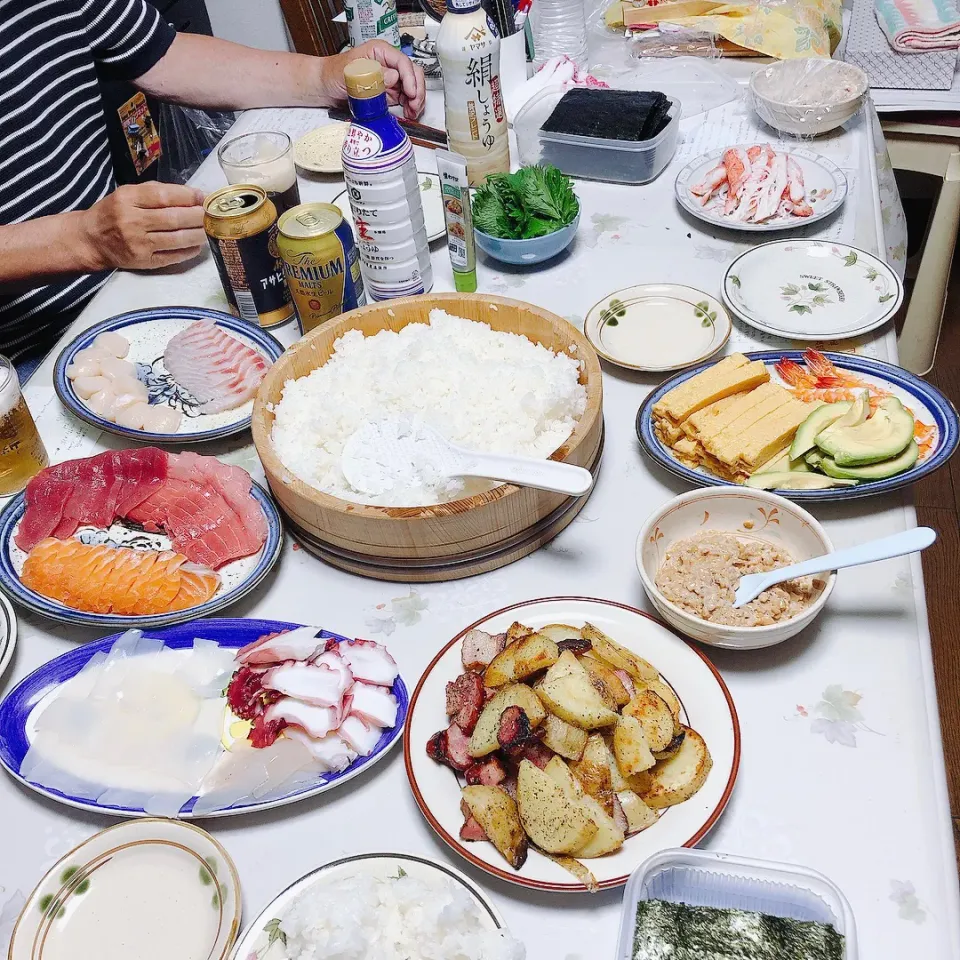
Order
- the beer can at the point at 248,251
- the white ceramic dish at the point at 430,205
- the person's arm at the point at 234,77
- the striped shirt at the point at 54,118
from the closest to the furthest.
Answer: the beer can at the point at 248,251 < the white ceramic dish at the point at 430,205 < the striped shirt at the point at 54,118 < the person's arm at the point at 234,77

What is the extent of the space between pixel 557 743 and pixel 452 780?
0.13m

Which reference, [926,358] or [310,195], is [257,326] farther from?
[926,358]

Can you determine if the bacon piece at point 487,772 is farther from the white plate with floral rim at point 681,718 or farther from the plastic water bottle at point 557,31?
the plastic water bottle at point 557,31

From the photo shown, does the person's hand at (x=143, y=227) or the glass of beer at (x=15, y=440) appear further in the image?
the person's hand at (x=143, y=227)

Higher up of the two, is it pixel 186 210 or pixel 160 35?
pixel 160 35

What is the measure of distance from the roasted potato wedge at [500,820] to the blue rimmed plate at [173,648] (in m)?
0.14

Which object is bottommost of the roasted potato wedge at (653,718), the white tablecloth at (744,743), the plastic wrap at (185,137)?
the plastic wrap at (185,137)

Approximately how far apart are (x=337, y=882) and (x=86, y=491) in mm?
757

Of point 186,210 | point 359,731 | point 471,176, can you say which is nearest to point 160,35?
point 186,210

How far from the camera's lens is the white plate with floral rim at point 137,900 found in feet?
2.84

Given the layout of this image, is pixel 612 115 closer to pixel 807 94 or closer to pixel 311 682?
pixel 807 94

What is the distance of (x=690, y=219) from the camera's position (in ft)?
6.22

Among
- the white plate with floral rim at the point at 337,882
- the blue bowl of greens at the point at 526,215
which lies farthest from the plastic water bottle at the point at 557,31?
the white plate with floral rim at the point at 337,882

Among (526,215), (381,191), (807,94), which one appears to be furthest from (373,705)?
(807,94)
